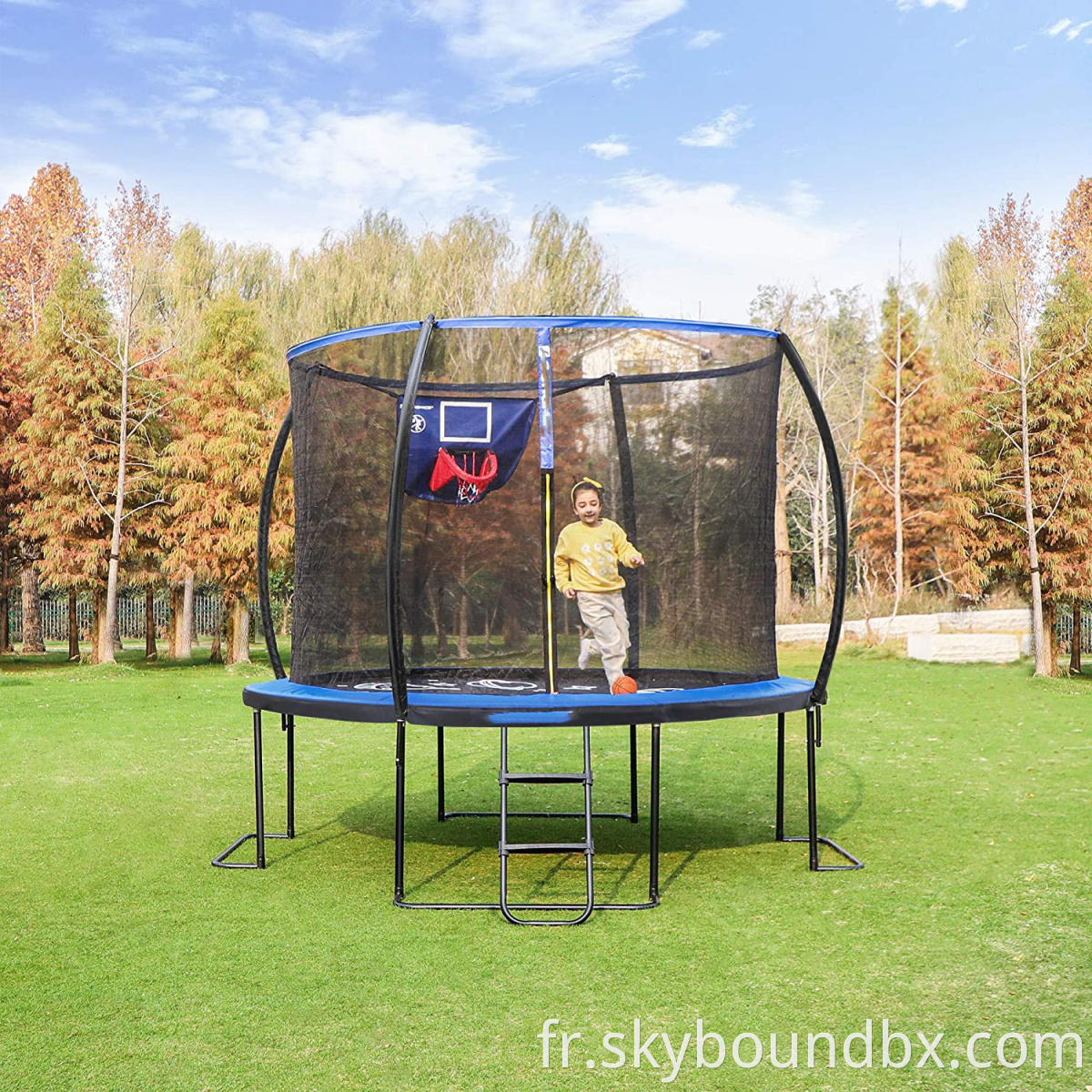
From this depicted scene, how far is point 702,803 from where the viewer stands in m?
6.66

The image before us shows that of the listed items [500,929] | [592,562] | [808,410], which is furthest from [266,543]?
[808,410]

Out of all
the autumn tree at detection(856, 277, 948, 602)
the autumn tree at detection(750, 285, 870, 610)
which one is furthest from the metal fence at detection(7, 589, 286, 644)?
the autumn tree at detection(856, 277, 948, 602)

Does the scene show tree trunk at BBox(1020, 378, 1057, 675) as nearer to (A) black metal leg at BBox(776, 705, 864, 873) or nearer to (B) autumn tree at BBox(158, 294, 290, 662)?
(B) autumn tree at BBox(158, 294, 290, 662)

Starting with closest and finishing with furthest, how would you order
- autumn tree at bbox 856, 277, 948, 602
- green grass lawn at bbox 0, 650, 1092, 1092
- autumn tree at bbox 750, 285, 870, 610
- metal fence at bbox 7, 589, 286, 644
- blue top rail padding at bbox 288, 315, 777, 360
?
green grass lawn at bbox 0, 650, 1092, 1092 < blue top rail padding at bbox 288, 315, 777, 360 < autumn tree at bbox 856, 277, 948, 602 < autumn tree at bbox 750, 285, 870, 610 < metal fence at bbox 7, 589, 286, 644

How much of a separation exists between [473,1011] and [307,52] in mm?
15494

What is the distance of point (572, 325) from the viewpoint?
15.9 feet

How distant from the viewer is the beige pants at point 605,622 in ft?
16.7

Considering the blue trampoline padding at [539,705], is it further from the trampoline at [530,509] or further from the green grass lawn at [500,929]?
the green grass lawn at [500,929]

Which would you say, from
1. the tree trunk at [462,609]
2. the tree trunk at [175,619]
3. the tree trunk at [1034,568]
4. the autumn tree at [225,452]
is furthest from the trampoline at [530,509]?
the tree trunk at [175,619]

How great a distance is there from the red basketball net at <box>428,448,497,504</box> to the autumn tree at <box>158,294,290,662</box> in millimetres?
11446

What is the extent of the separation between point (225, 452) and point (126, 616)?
42.1 ft

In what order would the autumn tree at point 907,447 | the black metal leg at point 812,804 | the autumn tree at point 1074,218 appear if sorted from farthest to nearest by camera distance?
the autumn tree at point 1074,218
the autumn tree at point 907,447
the black metal leg at point 812,804

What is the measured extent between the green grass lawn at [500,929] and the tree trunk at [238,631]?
9.13m

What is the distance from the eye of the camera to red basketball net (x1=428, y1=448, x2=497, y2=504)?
5293 millimetres
